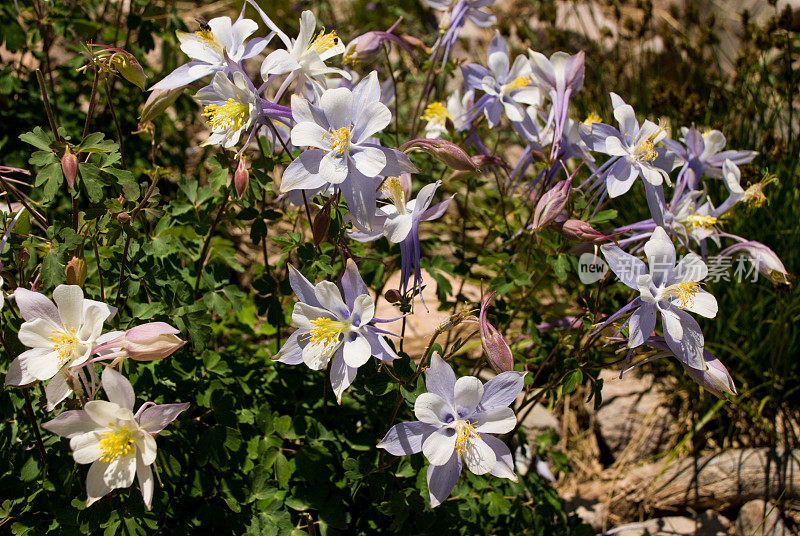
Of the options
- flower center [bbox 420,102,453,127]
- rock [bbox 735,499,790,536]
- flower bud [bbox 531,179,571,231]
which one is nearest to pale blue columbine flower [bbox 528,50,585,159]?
flower bud [bbox 531,179,571,231]

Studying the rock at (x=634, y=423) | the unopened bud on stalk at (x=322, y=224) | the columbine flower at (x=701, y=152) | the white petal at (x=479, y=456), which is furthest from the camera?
the rock at (x=634, y=423)

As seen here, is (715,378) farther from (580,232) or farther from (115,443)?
(115,443)

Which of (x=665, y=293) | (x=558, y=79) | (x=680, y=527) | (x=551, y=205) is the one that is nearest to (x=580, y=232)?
(x=551, y=205)

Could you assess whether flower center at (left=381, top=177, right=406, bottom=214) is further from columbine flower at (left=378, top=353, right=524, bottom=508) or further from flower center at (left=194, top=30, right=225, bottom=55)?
flower center at (left=194, top=30, right=225, bottom=55)

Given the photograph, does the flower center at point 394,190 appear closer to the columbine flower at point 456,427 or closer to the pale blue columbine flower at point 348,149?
the pale blue columbine flower at point 348,149

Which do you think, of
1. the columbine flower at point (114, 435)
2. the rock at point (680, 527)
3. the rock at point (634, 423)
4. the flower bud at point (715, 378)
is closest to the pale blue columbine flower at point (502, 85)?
the flower bud at point (715, 378)

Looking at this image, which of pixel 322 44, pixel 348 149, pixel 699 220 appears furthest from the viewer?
pixel 699 220

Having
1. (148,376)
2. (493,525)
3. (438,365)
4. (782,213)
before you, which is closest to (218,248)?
(148,376)
